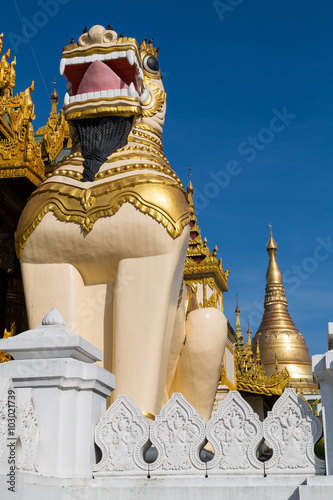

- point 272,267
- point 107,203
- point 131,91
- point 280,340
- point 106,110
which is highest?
point 272,267

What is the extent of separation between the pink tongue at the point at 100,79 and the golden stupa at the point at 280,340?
25.7 m

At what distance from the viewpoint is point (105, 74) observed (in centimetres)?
630

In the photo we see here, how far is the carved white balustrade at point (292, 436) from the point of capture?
3.63m

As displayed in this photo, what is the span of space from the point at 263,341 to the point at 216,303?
19.9m

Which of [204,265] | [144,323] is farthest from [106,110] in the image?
[204,265]

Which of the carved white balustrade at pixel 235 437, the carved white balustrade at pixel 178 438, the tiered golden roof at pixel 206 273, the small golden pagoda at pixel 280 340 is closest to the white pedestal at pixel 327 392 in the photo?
the carved white balustrade at pixel 235 437

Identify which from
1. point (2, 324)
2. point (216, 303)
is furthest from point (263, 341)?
point (2, 324)

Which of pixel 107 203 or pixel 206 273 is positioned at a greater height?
pixel 206 273

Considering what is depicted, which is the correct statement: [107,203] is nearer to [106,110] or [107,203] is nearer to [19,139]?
[106,110]

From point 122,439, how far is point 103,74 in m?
3.84

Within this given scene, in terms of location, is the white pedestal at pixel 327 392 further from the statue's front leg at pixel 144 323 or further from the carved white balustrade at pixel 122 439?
the statue's front leg at pixel 144 323

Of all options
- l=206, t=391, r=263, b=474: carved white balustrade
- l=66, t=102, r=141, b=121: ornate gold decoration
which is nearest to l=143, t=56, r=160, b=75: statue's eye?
l=66, t=102, r=141, b=121: ornate gold decoration

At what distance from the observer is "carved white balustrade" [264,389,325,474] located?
3.63 meters

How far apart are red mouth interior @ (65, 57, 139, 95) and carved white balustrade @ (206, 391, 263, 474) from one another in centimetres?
374
